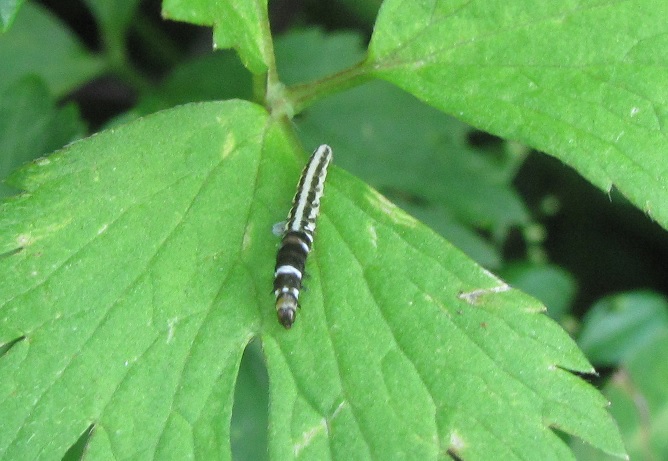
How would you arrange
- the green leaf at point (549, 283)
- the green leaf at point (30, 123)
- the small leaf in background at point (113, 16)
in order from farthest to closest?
the green leaf at point (549, 283) → the small leaf in background at point (113, 16) → the green leaf at point (30, 123)

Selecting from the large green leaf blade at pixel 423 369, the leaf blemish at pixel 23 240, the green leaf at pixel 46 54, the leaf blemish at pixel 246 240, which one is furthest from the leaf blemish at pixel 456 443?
the green leaf at pixel 46 54

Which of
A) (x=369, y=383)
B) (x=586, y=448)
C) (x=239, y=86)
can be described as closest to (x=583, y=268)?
(x=586, y=448)

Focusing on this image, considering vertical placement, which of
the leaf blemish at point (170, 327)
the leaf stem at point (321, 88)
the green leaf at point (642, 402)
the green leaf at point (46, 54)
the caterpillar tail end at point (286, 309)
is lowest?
the green leaf at point (642, 402)

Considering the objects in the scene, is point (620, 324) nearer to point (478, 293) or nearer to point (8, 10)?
point (478, 293)

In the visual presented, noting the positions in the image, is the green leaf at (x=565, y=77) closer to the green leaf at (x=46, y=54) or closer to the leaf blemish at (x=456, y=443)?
the leaf blemish at (x=456, y=443)

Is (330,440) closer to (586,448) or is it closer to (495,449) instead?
(495,449)

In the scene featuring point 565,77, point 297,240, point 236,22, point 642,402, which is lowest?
point 642,402

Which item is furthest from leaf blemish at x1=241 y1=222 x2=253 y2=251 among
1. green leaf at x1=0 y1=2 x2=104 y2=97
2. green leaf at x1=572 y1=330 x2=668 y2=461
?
green leaf at x1=572 y1=330 x2=668 y2=461

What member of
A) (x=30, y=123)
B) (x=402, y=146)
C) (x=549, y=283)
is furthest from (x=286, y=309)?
(x=549, y=283)
